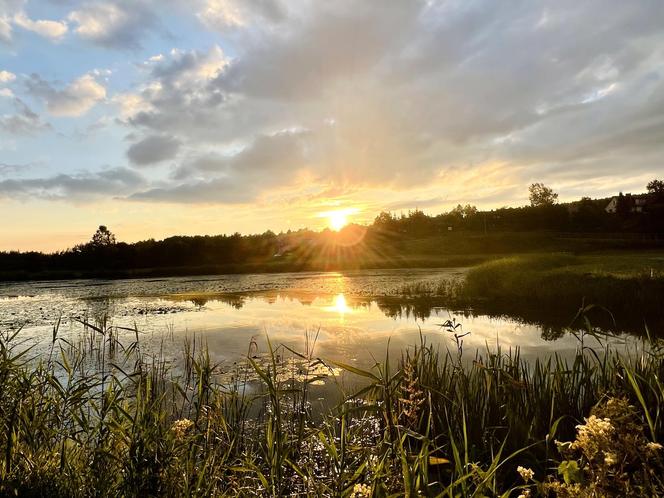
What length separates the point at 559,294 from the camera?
58.2 feet

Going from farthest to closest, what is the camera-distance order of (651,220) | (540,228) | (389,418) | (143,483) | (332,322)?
(540,228), (651,220), (332,322), (143,483), (389,418)

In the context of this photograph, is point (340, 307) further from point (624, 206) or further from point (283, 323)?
point (624, 206)

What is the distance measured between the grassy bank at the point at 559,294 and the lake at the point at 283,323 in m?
1.72

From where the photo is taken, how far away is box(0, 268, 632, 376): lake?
1116cm

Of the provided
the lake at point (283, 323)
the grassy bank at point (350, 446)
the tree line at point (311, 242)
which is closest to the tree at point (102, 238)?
the tree line at point (311, 242)

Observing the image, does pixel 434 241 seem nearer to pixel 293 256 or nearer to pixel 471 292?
pixel 293 256

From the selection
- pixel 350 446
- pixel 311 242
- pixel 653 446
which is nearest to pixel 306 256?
pixel 311 242

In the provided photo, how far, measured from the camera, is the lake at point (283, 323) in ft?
36.6

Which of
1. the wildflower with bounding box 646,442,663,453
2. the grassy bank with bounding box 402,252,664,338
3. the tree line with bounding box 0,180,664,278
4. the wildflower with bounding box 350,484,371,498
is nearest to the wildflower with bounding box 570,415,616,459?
the wildflower with bounding box 646,442,663,453

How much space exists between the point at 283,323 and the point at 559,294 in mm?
11652

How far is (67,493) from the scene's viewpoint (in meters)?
3.35

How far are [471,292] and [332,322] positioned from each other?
908 centimetres

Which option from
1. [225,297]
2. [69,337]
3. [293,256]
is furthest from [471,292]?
[293,256]

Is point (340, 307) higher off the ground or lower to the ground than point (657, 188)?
lower
